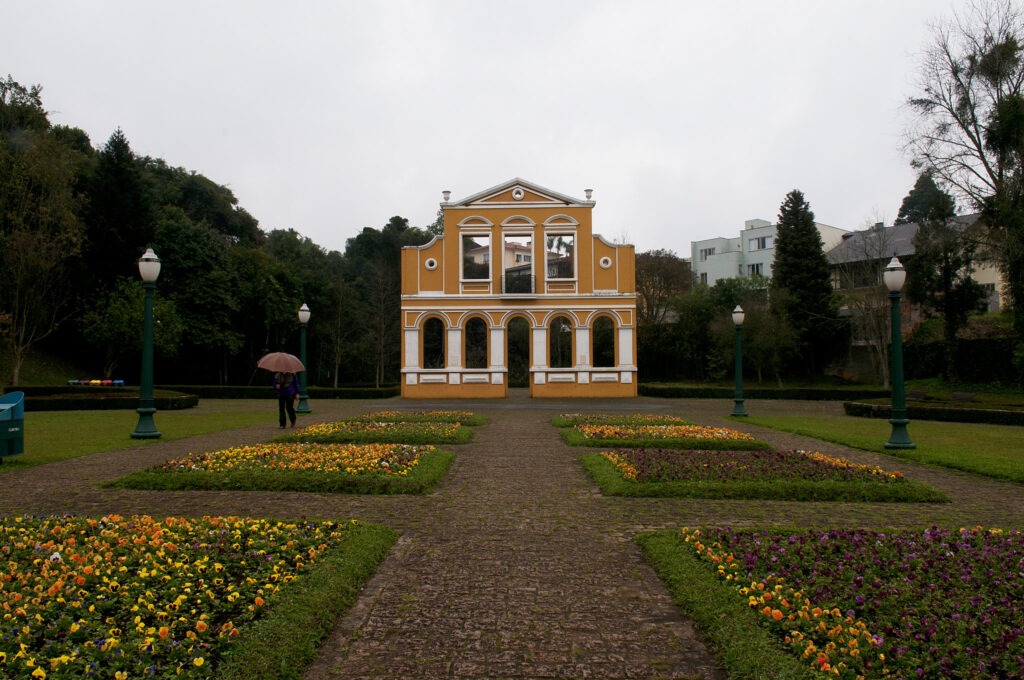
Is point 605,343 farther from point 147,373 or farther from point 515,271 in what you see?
point 147,373

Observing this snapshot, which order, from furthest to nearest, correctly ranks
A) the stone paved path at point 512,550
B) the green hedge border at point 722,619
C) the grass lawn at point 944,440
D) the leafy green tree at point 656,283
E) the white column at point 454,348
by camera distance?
the leafy green tree at point 656,283, the white column at point 454,348, the grass lawn at point 944,440, the stone paved path at point 512,550, the green hedge border at point 722,619

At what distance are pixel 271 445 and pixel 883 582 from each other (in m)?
10.3

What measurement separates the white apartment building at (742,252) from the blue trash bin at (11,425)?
56.9 meters

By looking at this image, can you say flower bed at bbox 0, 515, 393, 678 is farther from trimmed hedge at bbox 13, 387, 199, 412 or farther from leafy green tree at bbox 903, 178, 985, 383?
leafy green tree at bbox 903, 178, 985, 383

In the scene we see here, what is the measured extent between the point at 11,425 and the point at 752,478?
34.7 feet

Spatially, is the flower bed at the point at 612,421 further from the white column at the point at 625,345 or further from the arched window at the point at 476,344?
the arched window at the point at 476,344

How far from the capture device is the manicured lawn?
349cm

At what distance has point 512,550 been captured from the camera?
591cm

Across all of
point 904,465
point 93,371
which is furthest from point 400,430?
point 93,371

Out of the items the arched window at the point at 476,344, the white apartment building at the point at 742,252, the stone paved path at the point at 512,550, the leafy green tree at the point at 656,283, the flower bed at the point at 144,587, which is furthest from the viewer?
the white apartment building at the point at 742,252

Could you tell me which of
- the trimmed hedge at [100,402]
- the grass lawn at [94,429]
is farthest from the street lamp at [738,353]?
the trimmed hedge at [100,402]

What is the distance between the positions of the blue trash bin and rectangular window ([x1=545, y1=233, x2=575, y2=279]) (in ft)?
82.3

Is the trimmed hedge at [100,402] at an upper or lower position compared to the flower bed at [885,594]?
upper

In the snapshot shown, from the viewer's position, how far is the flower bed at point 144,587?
3416mm
